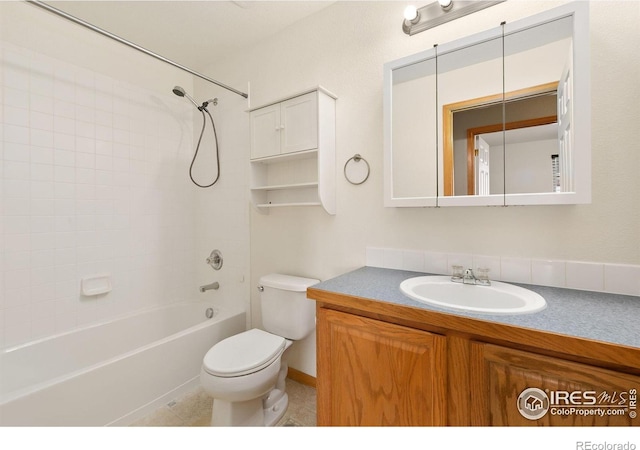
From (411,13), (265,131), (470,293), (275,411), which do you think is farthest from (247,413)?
(411,13)

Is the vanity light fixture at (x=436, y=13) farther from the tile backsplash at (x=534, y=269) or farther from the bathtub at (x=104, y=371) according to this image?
the bathtub at (x=104, y=371)

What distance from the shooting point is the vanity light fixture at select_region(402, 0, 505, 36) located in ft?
4.05

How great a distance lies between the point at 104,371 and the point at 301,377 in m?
1.13

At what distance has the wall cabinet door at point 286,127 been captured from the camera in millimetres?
1577

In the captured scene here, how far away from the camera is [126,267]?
2.08m

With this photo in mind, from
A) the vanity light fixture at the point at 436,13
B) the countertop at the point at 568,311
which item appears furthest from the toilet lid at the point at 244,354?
the vanity light fixture at the point at 436,13

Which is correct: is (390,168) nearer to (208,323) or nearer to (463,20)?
(463,20)

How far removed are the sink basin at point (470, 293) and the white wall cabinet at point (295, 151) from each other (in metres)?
0.70

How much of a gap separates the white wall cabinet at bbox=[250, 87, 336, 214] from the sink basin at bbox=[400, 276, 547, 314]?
70cm

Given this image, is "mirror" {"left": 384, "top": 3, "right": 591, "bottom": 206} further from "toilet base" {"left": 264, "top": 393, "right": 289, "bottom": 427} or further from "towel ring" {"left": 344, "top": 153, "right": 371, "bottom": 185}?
"toilet base" {"left": 264, "top": 393, "right": 289, "bottom": 427}

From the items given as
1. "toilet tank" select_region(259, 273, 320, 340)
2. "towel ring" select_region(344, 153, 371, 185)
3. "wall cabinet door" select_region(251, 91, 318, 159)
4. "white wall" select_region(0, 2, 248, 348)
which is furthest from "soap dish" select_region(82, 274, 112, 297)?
"towel ring" select_region(344, 153, 371, 185)

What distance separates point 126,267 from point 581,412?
2.58 m

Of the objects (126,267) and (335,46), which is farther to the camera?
(126,267)
